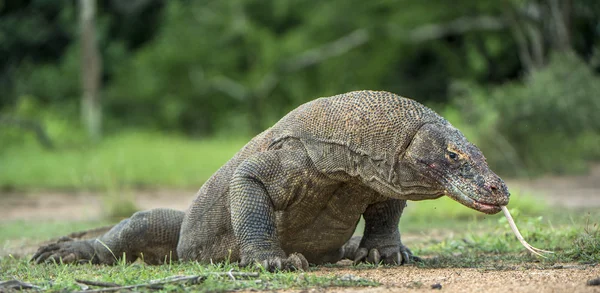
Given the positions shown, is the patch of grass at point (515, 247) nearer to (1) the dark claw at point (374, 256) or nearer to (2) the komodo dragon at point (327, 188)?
(1) the dark claw at point (374, 256)

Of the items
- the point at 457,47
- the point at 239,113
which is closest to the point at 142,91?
the point at 239,113

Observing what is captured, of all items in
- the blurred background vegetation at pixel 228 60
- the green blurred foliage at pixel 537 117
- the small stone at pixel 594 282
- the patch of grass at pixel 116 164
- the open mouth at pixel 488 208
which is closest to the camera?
the small stone at pixel 594 282

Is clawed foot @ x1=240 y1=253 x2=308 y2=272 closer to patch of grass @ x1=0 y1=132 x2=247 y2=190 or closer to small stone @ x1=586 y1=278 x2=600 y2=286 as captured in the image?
small stone @ x1=586 y1=278 x2=600 y2=286

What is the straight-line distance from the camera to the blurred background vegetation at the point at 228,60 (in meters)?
18.1

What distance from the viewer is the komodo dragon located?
13.6 ft

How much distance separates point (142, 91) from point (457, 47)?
8139 millimetres

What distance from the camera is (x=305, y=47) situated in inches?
902

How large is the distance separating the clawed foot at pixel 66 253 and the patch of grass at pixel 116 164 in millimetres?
6472

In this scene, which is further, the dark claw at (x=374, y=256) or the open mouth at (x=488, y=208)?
the dark claw at (x=374, y=256)

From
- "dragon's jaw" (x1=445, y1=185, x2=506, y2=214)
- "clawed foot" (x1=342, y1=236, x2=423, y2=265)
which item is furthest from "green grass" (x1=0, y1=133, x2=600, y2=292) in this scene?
"dragon's jaw" (x1=445, y1=185, x2=506, y2=214)

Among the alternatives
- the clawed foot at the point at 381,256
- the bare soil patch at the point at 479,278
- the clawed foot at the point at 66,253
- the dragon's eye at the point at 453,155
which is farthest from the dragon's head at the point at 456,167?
the clawed foot at the point at 66,253

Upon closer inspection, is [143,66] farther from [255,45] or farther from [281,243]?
[281,243]

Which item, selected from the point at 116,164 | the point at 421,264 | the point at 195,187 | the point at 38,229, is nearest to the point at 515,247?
the point at 421,264

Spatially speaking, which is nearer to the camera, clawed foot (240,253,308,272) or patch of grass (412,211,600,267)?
clawed foot (240,253,308,272)
